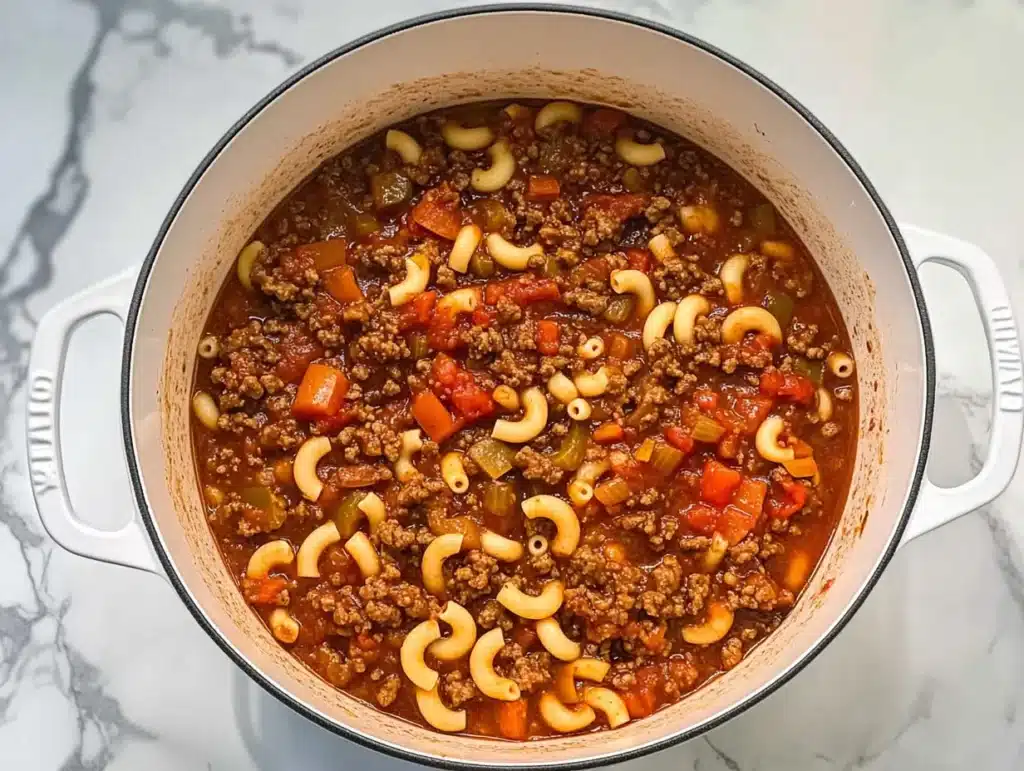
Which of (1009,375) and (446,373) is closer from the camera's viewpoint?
(1009,375)

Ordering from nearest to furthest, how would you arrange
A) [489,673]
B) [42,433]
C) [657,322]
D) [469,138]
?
[42,433]
[489,673]
[657,322]
[469,138]

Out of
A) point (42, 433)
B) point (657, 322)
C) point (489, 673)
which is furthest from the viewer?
point (657, 322)

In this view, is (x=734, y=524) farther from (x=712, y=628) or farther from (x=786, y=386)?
(x=786, y=386)

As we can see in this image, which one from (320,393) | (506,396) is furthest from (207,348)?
(506,396)

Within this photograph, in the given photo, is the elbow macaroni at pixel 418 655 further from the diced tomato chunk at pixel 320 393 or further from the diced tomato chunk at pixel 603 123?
the diced tomato chunk at pixel 603 123

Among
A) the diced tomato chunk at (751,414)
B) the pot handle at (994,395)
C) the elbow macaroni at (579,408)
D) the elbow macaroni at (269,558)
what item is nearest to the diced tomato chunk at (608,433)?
the elbow macaroni at (579,408)

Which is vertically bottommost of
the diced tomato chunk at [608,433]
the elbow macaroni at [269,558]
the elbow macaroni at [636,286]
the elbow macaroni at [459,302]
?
the elbow macaroni at [269,558]

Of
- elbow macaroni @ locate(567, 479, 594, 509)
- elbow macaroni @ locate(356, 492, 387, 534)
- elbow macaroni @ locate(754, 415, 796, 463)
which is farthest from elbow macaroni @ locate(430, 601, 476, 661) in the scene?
elbow macaroni @ locate(754, 415, 796, 463)

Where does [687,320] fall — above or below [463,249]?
below
